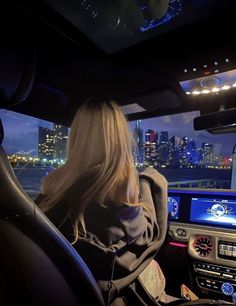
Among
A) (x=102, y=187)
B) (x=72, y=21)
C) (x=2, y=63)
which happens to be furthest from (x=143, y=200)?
(x=72, y=21)

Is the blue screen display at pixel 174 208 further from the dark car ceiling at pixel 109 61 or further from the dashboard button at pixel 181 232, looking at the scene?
the dark car ceiling at pixel 109 61

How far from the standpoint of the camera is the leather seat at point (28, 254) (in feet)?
2.42

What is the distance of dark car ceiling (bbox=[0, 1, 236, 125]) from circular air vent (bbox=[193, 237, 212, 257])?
A: 3.20ft

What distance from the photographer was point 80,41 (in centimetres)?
179

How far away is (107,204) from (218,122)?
1.15m

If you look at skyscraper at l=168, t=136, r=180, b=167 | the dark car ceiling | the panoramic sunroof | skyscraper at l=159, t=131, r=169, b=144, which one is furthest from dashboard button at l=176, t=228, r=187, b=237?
the panoramic sunroof

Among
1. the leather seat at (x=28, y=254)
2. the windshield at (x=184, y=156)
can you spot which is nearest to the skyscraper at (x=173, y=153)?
the windshield at (x=184, y=156)

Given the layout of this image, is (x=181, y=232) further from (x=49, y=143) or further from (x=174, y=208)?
(x=49, y=143)

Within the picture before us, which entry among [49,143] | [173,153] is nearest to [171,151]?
[173,153]

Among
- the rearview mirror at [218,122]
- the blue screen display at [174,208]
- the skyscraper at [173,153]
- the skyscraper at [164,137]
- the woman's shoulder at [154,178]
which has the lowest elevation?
the blue screen display at [174,208]

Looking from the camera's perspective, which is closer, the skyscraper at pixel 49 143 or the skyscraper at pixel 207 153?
the skyscraper at pixel 49 143

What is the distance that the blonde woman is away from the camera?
3.39ft

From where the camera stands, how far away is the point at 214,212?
1997mm

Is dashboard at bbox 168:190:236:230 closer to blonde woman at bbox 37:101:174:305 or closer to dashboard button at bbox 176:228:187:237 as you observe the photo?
dashboard button at bbox 176:228:187:237
